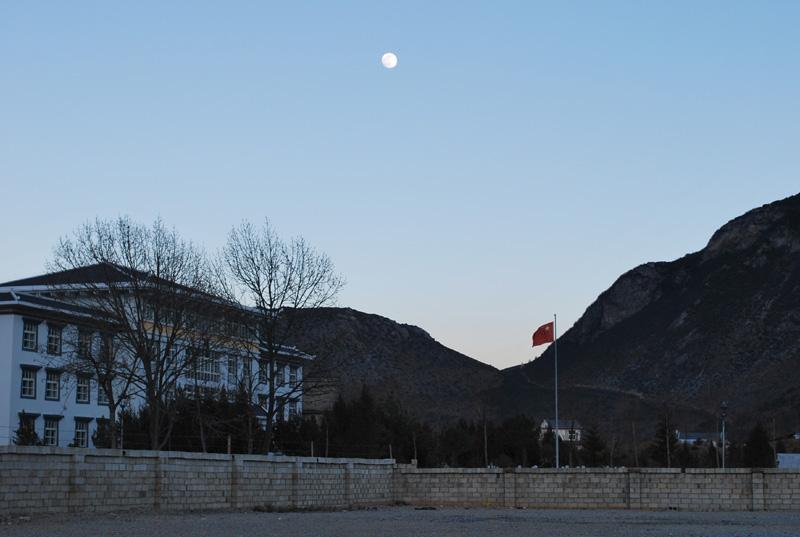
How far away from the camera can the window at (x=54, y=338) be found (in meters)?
64.8

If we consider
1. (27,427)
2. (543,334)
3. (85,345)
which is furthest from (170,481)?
(543,334)

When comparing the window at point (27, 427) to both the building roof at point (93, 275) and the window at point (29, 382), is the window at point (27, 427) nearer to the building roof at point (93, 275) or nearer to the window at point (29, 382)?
the window at point (29, 382)

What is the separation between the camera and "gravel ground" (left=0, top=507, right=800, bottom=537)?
2575 centimetres

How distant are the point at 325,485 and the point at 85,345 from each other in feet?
59.1

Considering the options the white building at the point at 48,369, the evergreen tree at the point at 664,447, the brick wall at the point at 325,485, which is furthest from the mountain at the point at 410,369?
the brick wall at the point at 325,485

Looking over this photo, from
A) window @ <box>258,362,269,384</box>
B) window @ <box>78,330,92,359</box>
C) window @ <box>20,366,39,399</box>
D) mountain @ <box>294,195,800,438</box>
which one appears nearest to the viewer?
window @ <box>78,330,92,359</box>

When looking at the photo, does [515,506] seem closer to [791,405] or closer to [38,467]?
[38,467]

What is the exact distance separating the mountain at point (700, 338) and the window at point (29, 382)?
70.4 m

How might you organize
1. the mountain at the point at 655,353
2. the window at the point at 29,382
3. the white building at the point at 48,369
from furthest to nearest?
the mountain at the point at 655,353, the window at the point at 29,382, the white building at the point at 48,369

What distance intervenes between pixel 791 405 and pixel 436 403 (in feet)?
163

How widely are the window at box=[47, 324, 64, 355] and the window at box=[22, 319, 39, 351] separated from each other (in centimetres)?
101

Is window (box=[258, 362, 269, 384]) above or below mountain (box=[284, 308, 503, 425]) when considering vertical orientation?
below

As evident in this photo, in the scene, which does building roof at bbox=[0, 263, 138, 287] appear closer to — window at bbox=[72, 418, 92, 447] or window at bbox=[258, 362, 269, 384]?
window at bbox=[258, 362, 269, 384]

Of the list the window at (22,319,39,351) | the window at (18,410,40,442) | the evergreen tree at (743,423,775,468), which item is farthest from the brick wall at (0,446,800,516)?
the evergreen tree at (743,423,775,468)
